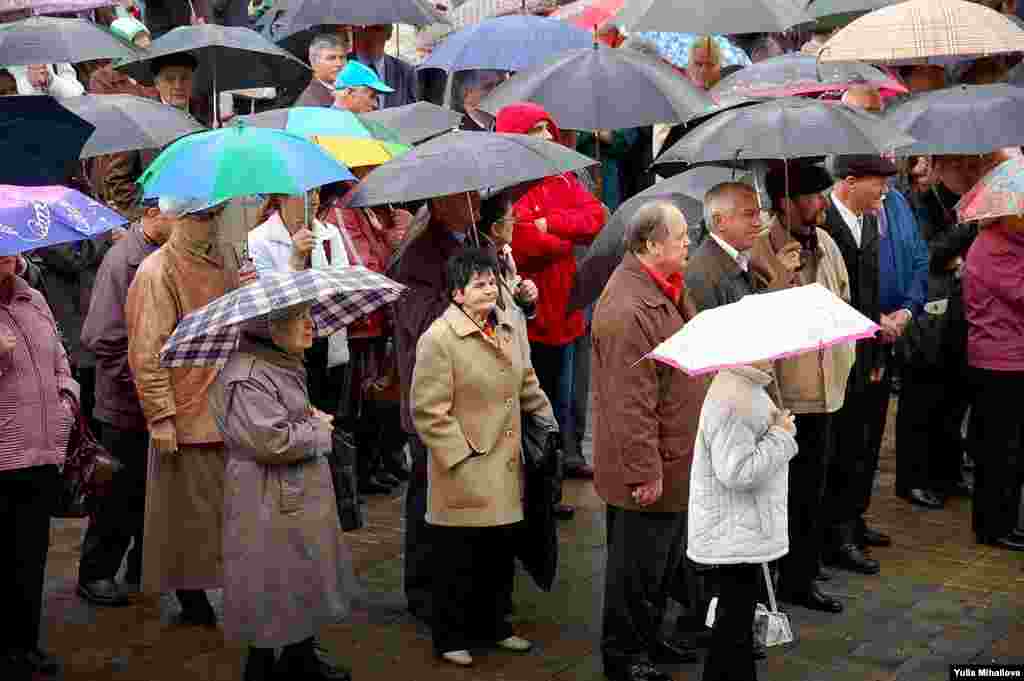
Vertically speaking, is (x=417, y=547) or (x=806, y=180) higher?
(x=806, y=180)

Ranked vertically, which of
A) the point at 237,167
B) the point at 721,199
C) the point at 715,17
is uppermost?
the point at 715,17

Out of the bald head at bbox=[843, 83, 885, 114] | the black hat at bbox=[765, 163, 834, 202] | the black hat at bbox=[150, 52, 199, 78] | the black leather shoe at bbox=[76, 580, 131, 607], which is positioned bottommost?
the black leather shoe at bbox=[76, 580, 131, 607]

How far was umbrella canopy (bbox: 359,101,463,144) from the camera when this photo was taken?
9.20m

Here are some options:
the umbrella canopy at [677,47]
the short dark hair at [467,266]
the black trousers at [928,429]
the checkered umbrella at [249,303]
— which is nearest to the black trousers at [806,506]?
the short dark hair at [467,266]

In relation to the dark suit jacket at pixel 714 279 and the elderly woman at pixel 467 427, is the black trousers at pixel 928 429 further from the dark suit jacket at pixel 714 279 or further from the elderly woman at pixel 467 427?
the elderly woman at pixel 467 427

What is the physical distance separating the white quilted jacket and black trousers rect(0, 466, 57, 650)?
2.80 metres

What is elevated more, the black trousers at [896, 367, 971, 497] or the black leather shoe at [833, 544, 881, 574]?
the black trousers at [896, 367, 971, 497]

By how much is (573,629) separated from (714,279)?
5.83 ft

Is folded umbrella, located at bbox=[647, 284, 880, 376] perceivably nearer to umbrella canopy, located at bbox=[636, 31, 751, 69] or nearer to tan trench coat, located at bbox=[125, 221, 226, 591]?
tan trench coat, located at bbox=[125, 221, 226, 591]

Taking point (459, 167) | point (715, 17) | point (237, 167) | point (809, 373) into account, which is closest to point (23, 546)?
point (237, 167)

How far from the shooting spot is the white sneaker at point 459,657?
22.5ft

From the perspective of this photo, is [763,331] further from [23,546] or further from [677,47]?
[677,47]

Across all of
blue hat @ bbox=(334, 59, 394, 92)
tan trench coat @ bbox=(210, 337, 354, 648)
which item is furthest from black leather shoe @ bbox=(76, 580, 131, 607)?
blue hat @ bbox=(334, 59, 394, 92)

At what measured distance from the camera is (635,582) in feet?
21.5
